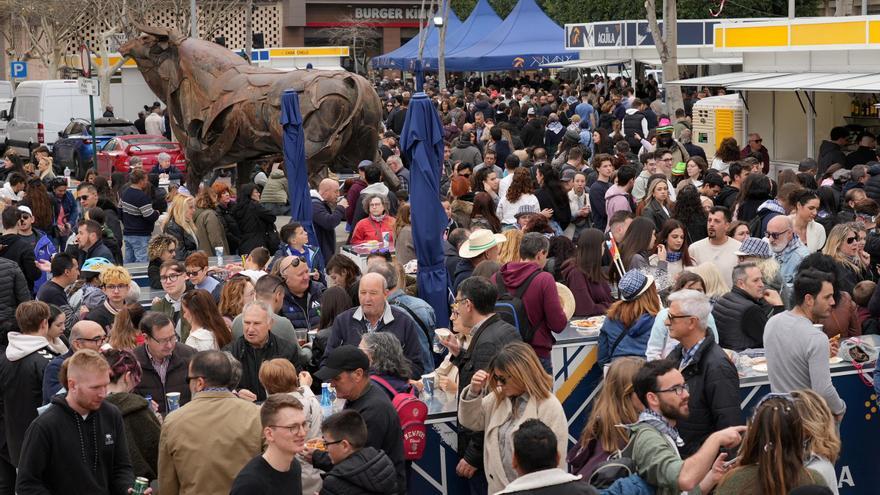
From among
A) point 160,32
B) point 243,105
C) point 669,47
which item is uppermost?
point 160,32

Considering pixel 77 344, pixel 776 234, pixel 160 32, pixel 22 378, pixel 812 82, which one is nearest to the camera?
pixel 77 344

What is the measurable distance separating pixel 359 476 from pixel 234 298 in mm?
3717

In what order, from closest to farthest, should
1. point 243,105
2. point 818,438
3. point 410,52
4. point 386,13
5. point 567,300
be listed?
point 818,438 < point 567,300 < point 243,105 < point 410,52 < point 386,13

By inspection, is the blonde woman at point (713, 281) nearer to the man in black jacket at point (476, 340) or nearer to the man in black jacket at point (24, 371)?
the man in black jacket at point (476, 340)

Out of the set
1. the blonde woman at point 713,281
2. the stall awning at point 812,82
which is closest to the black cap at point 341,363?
the blonde woman at point 713,281

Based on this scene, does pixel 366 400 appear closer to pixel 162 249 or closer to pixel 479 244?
pixel 479 244

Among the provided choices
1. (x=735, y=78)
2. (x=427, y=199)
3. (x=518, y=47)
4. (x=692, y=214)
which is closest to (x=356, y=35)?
(x=518, y=47)

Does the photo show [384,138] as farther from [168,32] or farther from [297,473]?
[297,473]

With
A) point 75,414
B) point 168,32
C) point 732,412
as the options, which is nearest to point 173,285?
point 75,414

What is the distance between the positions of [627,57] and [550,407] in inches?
1286


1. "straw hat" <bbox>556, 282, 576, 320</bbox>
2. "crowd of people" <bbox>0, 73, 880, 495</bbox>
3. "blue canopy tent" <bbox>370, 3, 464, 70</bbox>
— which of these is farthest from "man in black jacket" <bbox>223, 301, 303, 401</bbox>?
"blue canopy tent" <bbox>370, 3, 464, 70</bbox>

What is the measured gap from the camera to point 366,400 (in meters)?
6.90

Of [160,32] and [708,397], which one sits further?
[160,32]

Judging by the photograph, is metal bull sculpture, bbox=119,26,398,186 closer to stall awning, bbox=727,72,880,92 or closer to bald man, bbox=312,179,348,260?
bald man, bbox=312,179,348,260
